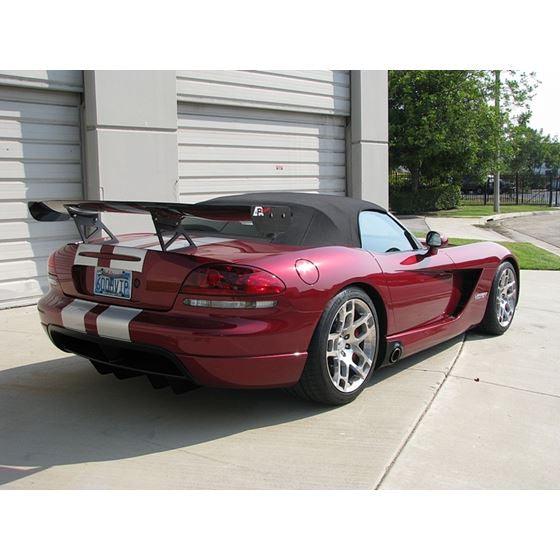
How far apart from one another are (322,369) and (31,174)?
5013 mm

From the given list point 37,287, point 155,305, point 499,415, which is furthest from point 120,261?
point 37,287

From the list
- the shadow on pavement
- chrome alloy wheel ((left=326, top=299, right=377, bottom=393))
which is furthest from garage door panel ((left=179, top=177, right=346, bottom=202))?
chrome alloy wheel ((left=326, top=299, right=377, bottom=393))

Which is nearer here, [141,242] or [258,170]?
[141,242]

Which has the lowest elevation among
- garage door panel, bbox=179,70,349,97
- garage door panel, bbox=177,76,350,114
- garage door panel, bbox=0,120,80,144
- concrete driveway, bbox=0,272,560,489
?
concrete driveway, bbox=0,272,560,489

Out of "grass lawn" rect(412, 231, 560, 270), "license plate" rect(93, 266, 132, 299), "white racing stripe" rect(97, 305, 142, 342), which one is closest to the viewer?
"white racing stripe" rect(97, 305, 142, 342)

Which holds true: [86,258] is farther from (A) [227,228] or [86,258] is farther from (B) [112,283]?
(A) [227,228]

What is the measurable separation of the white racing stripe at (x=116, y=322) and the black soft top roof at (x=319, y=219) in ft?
2.71

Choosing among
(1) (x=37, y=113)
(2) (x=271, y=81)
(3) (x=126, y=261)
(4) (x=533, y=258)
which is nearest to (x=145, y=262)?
(3) (x=126, y=261)

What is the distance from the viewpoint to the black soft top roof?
152 inches

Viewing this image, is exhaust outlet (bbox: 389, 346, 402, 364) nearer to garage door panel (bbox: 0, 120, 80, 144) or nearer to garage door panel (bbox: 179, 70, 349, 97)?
garage door panel (bbox: 0, 120, 80, 144)

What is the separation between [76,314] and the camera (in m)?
3.60

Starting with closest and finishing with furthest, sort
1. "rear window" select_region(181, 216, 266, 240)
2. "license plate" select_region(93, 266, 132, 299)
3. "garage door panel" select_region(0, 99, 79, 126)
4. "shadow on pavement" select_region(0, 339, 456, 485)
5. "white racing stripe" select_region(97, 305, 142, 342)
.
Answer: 1. "shadow on pavement" select_region(0, 339, 456, 485)
2. "white racing stripe" select_region(97, 305, 142, 342)
3. "license plate" select_region(93, 266, 132, 299)
4. "rear window" select_region(181, 216, 266, 240)
5. "garage door panel" select_region(0, 99, 79, 126)

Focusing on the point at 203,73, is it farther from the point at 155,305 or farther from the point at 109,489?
the point at 109,489

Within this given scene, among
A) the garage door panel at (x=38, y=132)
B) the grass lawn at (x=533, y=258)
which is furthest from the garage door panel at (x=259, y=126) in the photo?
the grass lawn at (x=533, y=258)
